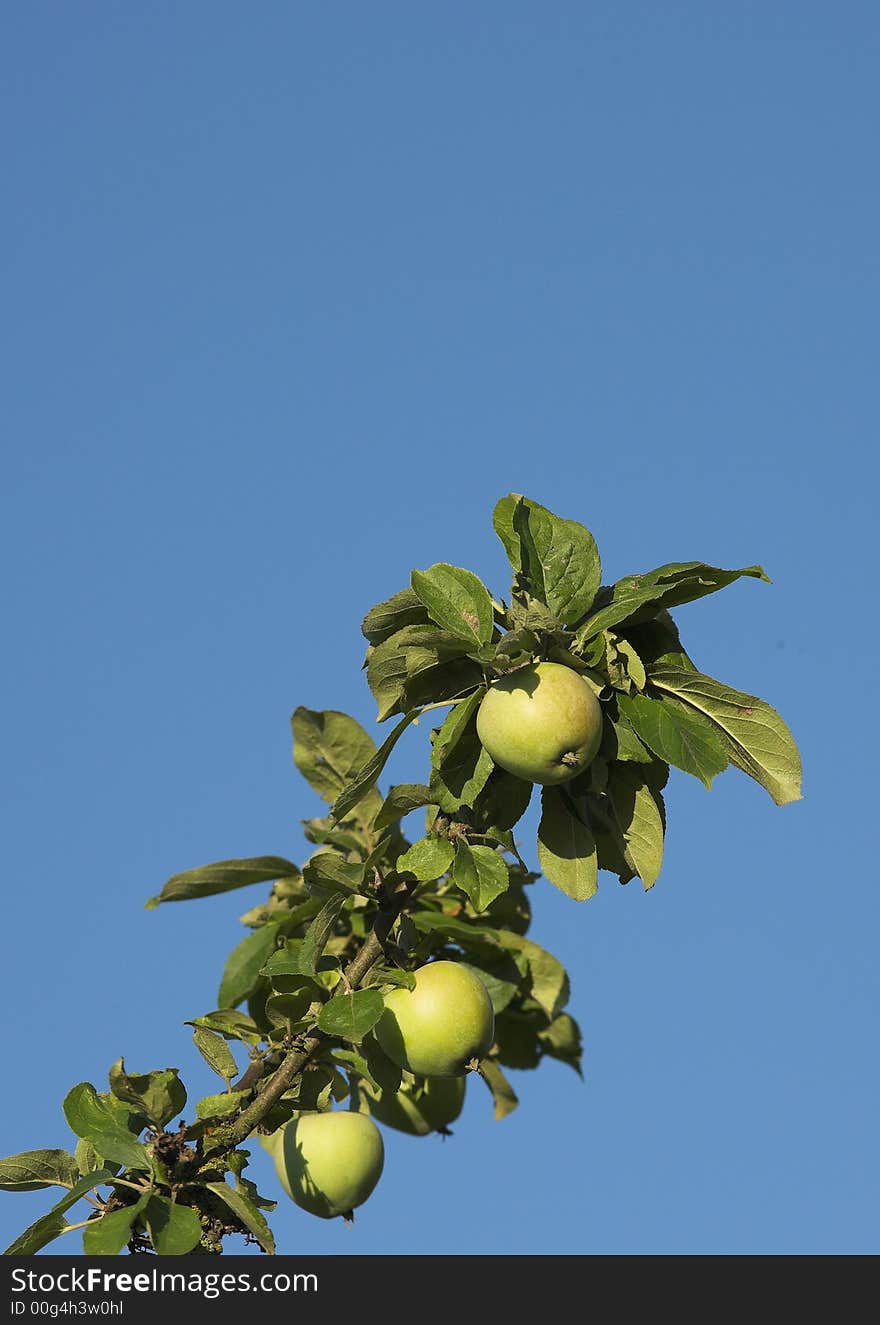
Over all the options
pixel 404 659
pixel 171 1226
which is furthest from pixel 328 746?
pixel 171 1226

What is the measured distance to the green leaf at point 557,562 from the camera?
4.34 metres

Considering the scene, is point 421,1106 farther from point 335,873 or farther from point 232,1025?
point 335,873

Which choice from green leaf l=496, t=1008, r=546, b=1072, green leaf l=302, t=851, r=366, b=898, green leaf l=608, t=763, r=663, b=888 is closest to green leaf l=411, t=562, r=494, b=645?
green leaf l=608, t=763, r=663, b=888

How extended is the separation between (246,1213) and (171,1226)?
22cm

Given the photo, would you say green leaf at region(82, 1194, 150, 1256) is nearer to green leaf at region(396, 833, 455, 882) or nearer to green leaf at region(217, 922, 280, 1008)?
green leaf at region(396, 833, 455, 882)

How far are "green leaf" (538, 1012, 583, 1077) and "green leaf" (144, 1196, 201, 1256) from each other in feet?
7.21

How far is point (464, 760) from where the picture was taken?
441 centimetres

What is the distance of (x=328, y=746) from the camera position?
5.54 metres

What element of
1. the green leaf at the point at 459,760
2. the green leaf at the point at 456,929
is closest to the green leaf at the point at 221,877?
the green leaf at the point at 456,929

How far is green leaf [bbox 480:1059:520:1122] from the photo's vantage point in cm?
597
